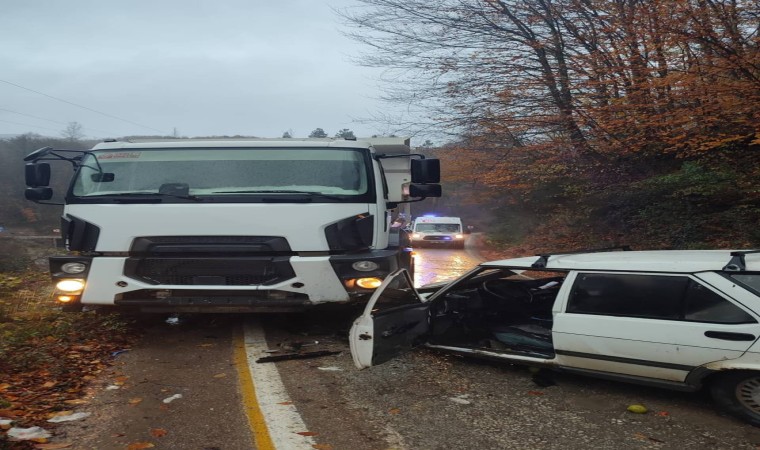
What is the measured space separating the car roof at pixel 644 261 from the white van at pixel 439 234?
21.0 metres

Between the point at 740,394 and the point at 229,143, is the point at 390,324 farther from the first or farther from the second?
the point at 229,143

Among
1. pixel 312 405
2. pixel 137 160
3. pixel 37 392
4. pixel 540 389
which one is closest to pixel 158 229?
pixel 137 160

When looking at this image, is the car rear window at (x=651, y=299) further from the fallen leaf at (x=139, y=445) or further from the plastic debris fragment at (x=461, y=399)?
the fallen leaf at (x=139, y=445)

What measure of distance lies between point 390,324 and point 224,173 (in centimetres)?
278

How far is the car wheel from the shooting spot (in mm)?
4055

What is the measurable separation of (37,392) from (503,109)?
1339cm

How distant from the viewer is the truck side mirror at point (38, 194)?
6770mm

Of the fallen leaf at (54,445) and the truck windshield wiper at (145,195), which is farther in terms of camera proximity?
the truck windshield wiper at (145,195)

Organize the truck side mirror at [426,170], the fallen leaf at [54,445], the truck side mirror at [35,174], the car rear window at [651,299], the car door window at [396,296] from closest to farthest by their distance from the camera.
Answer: the fallen leaf at [54,445] → the car rear window at [651,299] → the car door window at [396,296] → the truck side mirror at [35,174] → the truck side mirror at [426,170]

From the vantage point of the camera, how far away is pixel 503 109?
15.8 m

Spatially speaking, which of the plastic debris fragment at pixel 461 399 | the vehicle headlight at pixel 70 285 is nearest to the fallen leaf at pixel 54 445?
the vehicle headlight at pixel 70 285

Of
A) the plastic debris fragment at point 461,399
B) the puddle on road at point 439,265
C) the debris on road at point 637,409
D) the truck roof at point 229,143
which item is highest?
the truck roof at point 229,143

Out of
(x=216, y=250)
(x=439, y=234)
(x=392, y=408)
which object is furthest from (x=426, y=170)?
(x=439, y=234)

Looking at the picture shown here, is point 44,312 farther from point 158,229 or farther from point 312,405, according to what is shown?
point 312,405
